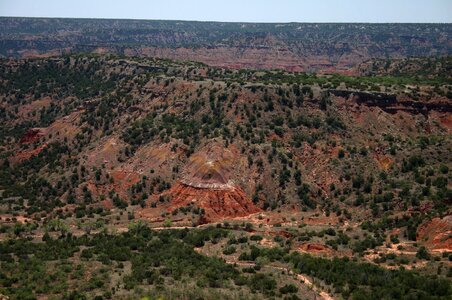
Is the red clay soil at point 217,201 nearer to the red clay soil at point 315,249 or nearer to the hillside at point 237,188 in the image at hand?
the hillside at point 237,188

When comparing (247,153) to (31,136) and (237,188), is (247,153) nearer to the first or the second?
(237,188)

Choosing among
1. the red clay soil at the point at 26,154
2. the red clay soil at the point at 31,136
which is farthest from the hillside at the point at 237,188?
the red clay soil at the point at 31,136

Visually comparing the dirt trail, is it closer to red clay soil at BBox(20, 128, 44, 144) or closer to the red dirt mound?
the red dirt mound

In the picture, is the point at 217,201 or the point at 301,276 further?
the point at 217,201

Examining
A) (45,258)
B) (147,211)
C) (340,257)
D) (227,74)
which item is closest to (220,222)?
(147,211)

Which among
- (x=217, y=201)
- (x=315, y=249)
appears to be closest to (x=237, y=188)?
(x=217, y=201)

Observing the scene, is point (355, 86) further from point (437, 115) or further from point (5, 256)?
point (5, 256)

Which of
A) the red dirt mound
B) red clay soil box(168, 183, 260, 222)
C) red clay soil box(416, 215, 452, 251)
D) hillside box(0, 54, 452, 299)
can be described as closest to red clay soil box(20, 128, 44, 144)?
hillside box(0, 54, 452, 299)

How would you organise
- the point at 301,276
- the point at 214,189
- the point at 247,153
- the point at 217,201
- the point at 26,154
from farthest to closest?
the point at 26,154 < the point at 247,153 < the point at 214,189 < the point at 217,201 < the point at 301,276
